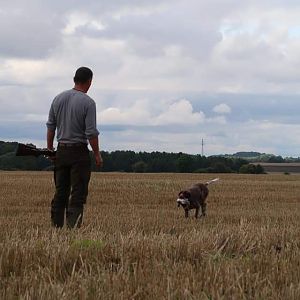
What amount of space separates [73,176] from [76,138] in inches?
18.5

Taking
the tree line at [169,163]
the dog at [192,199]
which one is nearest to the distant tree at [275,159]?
the tree line at [169,163]

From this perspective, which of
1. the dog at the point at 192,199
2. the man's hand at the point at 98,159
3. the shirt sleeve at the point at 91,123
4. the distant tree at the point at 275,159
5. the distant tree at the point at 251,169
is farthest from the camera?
the distant tree at the point at 275,159

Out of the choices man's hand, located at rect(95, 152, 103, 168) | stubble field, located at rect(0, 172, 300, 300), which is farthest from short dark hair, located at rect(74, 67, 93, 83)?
stubble field, located at rect(0, 172, 300, 300)

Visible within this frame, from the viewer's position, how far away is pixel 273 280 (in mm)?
4375

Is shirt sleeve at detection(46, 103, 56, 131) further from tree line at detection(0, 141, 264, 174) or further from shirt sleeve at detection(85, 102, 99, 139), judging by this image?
tree line at detection(0, 141, 264, 174)

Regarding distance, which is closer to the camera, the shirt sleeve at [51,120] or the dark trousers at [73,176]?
the dark trousers at [73,176]

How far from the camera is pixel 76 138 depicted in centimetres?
784

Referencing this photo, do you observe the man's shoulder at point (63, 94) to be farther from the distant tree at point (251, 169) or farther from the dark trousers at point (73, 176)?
the distant tree at point (251, 169)

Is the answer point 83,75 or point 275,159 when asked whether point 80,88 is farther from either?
point 275,159

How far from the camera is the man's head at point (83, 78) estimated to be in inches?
307

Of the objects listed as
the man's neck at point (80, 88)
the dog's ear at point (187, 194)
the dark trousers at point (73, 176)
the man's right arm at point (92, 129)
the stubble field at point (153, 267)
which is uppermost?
the man's neck at point (80, 88)

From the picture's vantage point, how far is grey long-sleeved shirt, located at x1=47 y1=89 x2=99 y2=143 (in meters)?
7.70

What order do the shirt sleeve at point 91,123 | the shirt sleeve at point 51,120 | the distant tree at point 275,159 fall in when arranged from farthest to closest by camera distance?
the distant tree at point 275,159 < the shirt sleeve at point 51,120 < the shirt sleeve at point 91,123

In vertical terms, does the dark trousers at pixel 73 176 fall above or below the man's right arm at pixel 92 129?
below
